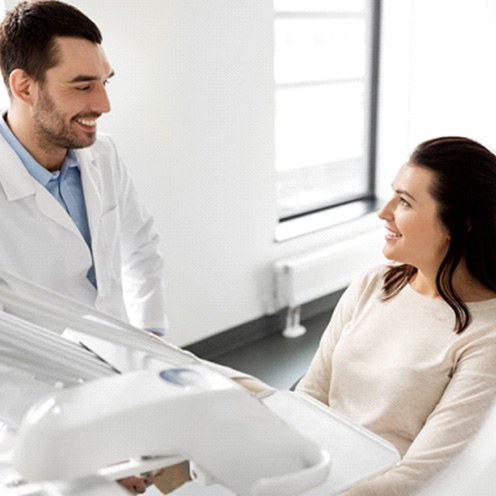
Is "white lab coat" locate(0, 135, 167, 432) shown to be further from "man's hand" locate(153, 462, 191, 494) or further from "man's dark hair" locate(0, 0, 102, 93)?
"man's hand" locate(153, 462, 191, 494)

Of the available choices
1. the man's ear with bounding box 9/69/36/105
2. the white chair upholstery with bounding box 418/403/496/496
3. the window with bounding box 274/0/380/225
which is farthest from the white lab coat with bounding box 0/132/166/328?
the window with bounding box 274/0/380/225

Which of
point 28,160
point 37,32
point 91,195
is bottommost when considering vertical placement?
point 91,195

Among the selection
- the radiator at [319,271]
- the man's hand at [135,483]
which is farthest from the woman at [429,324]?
the radiator at [319,271]

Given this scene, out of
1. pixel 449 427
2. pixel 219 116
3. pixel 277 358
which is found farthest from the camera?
pixel 277 358

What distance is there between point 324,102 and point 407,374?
292 centimetres

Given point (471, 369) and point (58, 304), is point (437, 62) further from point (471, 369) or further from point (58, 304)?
point (58, 304)

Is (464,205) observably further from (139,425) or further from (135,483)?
(139,425)

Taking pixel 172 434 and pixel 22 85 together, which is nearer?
pixel 172 434

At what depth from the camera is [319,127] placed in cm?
409

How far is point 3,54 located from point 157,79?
1.16 meters

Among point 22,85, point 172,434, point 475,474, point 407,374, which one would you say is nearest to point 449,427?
point 407,374

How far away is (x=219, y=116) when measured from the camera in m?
3.16

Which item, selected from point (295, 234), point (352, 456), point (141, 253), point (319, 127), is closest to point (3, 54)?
point (141, 253)

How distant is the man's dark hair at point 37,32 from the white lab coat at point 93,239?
0.21 metres
